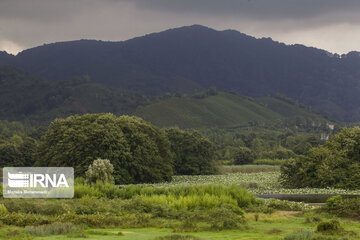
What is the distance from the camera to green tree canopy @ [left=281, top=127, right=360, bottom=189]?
200 ft

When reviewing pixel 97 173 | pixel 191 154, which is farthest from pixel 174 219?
pixel 191 154

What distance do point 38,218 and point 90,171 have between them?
957 inches

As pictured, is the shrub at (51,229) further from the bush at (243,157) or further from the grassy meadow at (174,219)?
the bush at (243,157)

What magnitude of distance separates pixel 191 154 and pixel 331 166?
Answer: 31.6 m

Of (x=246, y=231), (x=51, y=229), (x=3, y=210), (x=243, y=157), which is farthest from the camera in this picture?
(x=243, y=157)

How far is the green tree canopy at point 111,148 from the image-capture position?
6906 centimetres

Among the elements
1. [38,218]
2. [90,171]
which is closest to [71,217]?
[38,218]

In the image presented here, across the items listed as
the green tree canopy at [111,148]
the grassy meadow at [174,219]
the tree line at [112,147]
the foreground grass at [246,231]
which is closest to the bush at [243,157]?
the tree line at [112,147]

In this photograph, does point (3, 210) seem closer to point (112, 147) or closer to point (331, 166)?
point (112, 147)

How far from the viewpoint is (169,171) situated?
252 feet

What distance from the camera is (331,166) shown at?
6219cm

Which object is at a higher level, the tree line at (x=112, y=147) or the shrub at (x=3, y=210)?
the tree line at (x=112, y=147)

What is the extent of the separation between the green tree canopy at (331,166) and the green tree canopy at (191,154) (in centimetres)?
2351

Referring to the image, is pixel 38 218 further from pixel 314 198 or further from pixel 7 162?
pixel 7 162
